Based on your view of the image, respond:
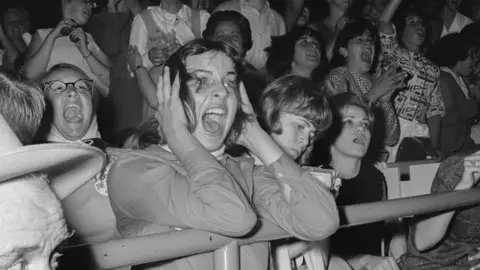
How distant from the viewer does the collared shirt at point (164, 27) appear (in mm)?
4461

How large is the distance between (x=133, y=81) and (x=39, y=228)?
11.3 feet

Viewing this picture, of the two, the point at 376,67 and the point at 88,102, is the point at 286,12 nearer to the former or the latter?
the point at 376,67

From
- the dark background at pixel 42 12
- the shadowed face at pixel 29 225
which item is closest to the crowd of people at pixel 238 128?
the shadowed face at pixel 29 225

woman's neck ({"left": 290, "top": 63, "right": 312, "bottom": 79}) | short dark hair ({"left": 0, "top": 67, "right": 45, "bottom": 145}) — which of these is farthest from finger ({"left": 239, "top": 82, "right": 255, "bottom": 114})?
woman's neck ({"left": 290, "top": 63, "right": 312, "bottom": 79})

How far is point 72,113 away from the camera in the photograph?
3184 millimetres

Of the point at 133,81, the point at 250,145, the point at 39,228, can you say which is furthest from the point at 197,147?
the point at 133,81

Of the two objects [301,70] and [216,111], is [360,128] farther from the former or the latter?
[216,111]

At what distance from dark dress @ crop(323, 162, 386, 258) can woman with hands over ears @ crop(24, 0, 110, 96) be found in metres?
1.82

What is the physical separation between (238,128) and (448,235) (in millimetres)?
1429

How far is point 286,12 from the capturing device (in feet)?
19.1

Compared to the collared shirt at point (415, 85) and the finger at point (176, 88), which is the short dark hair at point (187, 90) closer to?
the finger at point (176, 88)

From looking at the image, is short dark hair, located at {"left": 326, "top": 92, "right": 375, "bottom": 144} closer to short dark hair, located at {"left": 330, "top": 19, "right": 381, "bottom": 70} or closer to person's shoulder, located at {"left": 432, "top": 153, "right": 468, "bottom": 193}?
person's shoulder, located at {"left": 432, "top": 153, "right": 468, "bottom": 193}

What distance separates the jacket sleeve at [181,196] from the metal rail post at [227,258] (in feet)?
0.18

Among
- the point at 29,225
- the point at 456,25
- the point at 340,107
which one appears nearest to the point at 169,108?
the point at 29,225
